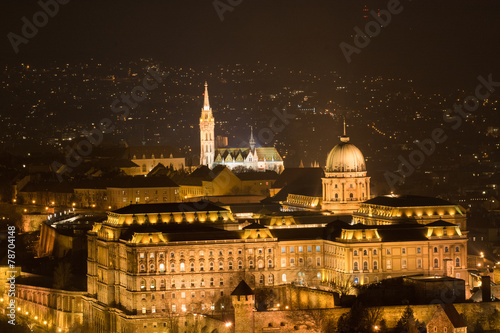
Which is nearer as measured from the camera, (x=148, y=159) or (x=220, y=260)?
(x=220, y=260)

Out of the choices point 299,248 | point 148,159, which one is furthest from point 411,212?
point 148,159

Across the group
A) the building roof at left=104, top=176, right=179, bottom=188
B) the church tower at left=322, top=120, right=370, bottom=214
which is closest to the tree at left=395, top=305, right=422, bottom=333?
the church tower at left=322, top=120, right=370, bottom=214

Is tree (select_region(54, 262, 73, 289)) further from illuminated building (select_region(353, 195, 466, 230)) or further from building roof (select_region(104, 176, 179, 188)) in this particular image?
building roof (select_region(104, 176, 179, 188))

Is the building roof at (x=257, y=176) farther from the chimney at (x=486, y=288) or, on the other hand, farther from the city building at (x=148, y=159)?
the chimney at (x=486, y=288)

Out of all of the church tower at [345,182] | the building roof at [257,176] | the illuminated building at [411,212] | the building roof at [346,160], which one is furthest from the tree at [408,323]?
the building roof at [257,176]

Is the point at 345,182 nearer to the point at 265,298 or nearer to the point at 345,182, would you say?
the point at 345,182

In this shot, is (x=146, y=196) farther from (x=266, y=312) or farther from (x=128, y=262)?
(x=266, y=312)

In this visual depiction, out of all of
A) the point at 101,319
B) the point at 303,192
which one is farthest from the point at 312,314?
the point at 303,192
